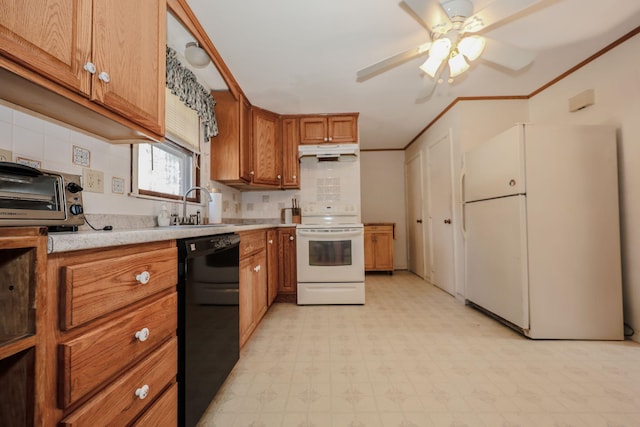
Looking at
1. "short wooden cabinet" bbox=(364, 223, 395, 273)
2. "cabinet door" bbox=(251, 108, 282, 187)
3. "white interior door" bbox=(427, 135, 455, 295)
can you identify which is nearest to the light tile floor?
"white interior door" bbox=(427, 135, 455, 295)

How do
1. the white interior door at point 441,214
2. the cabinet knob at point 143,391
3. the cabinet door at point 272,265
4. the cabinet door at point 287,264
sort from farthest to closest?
the white interior door at point 441,214
the cabinet door at point 287,264
the cabinet door at point 272,265
the cabinet knob at point 143,391

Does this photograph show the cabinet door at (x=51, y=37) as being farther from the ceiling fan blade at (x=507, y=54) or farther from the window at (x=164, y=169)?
the ceiling fan blade at (x=507, y=54)

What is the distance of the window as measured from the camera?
1.80m

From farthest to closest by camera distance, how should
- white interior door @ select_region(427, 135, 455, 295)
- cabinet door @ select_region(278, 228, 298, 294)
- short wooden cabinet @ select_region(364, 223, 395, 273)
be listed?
short wooden cabinet @ select_region(364, 223, 395, 273), white interior door @ select_region(427, 135, 455, 295), cabinet door @ select_region(278, 228, 298, 294)

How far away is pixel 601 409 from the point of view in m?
1.32

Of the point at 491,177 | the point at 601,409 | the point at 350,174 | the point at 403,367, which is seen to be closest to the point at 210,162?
the point at 350,174

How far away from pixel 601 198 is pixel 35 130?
3.39 meters

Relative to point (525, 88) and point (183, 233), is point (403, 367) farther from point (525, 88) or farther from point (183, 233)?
point (525, 88)

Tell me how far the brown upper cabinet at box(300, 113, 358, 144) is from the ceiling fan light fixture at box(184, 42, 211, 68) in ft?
4.86

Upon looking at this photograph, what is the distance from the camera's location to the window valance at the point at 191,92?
6.48ft

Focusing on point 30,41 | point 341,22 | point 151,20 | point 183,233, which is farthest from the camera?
point 341,22

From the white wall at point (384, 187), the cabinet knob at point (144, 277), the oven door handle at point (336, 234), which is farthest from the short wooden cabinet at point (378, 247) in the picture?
the cabinet knob at point (144, 277)

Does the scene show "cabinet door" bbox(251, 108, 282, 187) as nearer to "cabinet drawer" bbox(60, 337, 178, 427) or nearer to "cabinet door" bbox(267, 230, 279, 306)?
"cabinet door" bbox(267, 230, 279, 306)

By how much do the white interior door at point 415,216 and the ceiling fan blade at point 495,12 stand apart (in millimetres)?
2704
